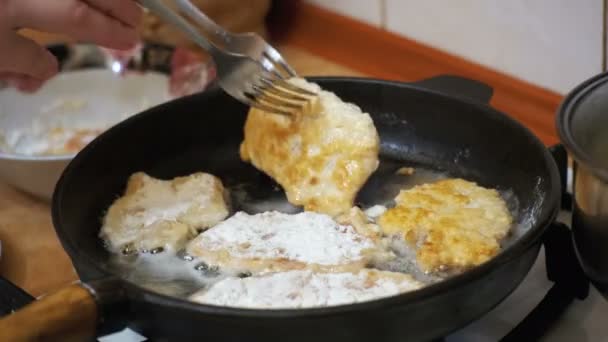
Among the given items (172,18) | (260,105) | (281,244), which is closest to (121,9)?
(172,18)

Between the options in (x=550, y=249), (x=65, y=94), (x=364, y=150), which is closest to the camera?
(x=550, y=249)

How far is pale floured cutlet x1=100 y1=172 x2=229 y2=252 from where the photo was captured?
788 millimetres

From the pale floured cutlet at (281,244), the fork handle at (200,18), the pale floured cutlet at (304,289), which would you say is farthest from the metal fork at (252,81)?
the pale floured cutlet at (304,289)

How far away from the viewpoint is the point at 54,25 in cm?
77

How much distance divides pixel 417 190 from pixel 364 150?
7 cm

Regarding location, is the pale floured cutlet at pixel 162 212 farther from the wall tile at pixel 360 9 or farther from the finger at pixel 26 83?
the wall tile at pixel 360 9

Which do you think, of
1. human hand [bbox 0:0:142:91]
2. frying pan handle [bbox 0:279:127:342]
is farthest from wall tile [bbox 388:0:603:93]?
frying pan handle [bbox 0:279:127:342]

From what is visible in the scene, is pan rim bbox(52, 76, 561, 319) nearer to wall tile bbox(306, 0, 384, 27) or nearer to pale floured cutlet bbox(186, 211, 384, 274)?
pale floured cutlet bbox(186, 211, 384, 274)

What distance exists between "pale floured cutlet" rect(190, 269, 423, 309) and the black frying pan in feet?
0.18

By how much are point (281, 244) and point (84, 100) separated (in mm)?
577

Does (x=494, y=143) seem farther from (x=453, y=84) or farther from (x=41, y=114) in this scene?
(x=41, y=114)

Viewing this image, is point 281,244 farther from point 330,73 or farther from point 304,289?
point 330,73

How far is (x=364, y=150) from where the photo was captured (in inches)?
33.2

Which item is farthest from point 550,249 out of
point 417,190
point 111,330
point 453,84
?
point 111,330
